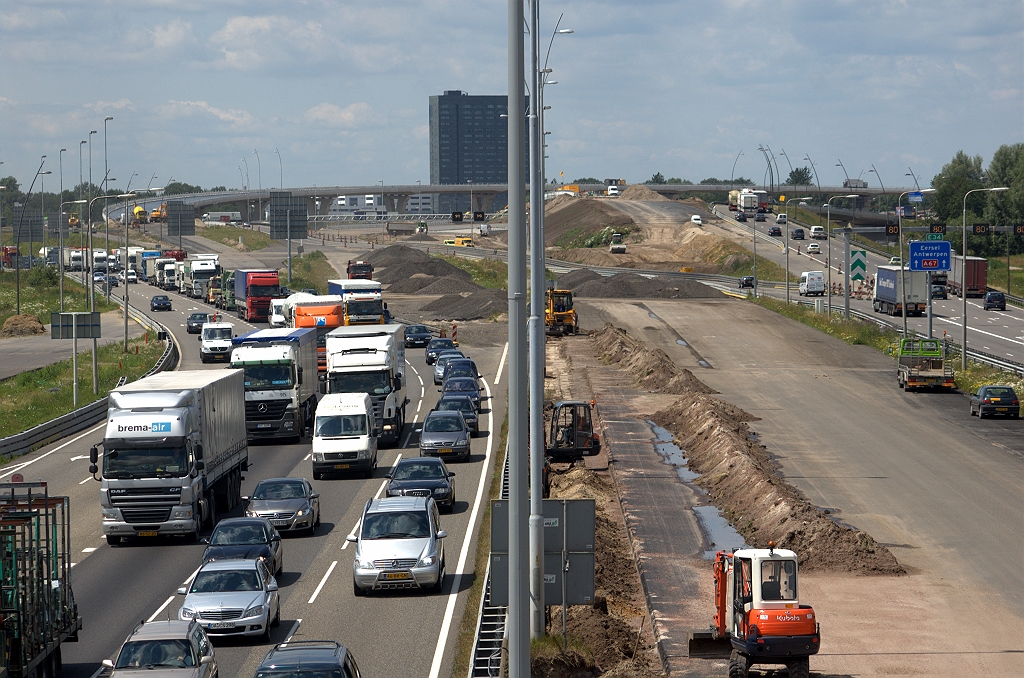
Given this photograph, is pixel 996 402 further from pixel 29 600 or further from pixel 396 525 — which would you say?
pixel 29 600

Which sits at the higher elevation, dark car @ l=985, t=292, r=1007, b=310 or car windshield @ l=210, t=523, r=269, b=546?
dark car @ l=985, t=292, r=1007, b=310

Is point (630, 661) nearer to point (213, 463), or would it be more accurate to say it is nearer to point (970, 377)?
point (213, 463)

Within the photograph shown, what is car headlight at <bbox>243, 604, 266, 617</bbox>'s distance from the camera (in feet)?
72.8

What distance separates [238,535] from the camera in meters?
27.0

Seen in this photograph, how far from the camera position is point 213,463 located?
33156 mm

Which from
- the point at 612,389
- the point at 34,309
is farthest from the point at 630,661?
the point at 34,309

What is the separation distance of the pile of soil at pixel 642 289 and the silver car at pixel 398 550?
294ft

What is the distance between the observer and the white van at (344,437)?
40094 millimetres

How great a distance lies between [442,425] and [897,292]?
6502 cm

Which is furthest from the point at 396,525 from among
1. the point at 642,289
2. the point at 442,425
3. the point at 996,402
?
the point at 642,289

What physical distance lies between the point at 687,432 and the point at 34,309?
291ft

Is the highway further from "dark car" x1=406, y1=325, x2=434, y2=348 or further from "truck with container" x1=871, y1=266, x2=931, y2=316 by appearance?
"truck with container" x1=871, y1=266, x2=931, y2=316

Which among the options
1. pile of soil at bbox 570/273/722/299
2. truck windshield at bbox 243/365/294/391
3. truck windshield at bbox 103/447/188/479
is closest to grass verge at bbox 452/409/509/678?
truck windshield at bbox 103/447/188/479

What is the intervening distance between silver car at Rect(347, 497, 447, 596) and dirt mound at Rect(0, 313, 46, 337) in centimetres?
8475
